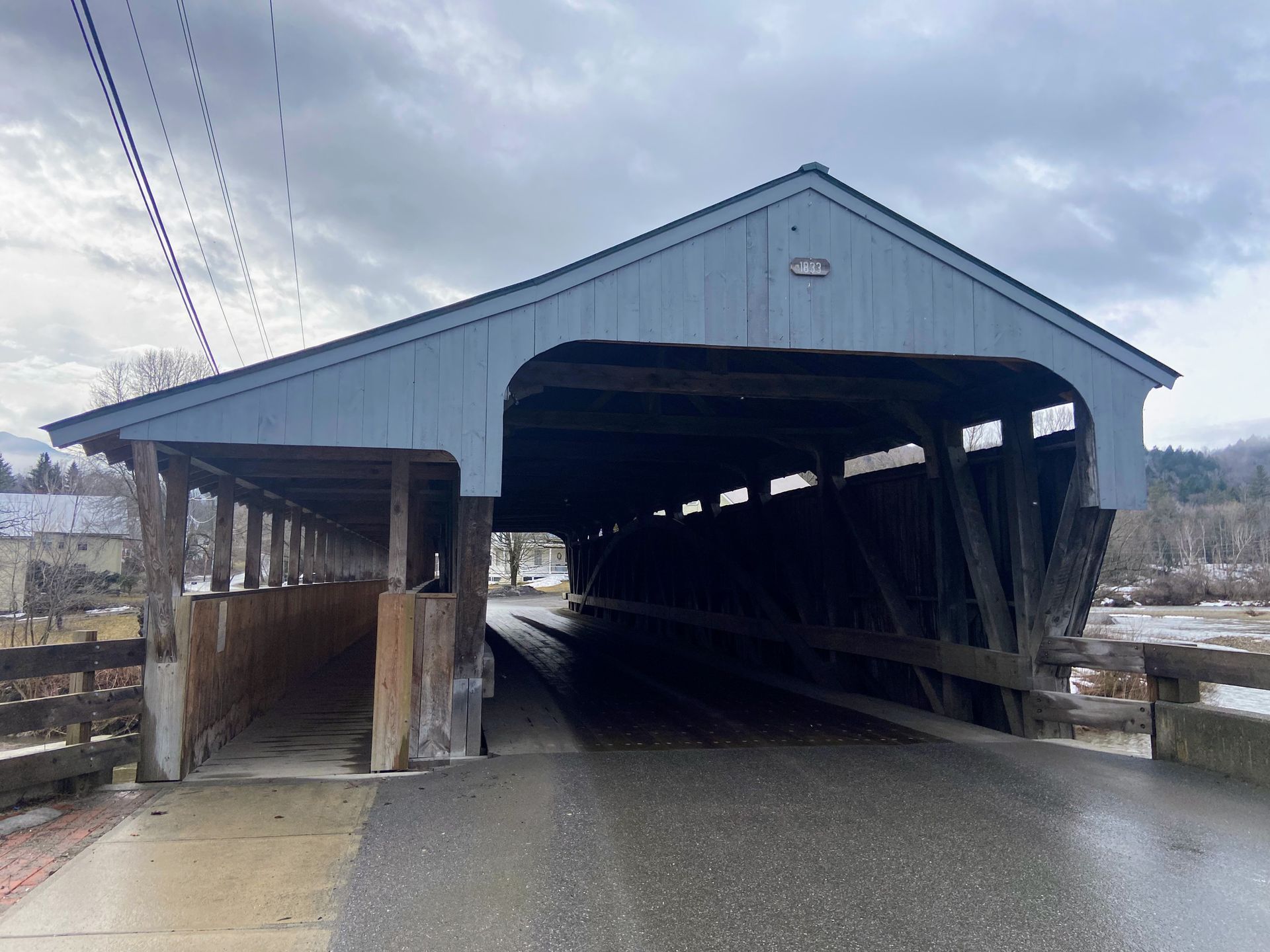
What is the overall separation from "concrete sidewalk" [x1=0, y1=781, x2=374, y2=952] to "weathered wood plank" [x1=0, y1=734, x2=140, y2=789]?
0.50 meters

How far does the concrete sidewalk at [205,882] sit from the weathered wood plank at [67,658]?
950 millimetres

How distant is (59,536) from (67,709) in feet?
63.4

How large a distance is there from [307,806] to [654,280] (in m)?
4.19

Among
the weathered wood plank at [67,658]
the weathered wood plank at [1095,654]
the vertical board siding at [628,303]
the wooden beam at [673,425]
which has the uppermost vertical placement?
the vertical board siding at [628,303]

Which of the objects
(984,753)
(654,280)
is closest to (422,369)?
(654,280)

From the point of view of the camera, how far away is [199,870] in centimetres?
421

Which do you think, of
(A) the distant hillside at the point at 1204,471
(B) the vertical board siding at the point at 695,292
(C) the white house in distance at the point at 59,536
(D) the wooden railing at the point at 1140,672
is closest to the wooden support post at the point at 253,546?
(B) the vertical board siding at the point at 695,292

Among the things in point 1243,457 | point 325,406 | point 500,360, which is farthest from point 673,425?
point 1243,457

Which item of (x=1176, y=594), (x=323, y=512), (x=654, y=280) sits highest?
(x=654, y=280)

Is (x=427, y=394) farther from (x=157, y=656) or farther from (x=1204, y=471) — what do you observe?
(x=1204, y=471)

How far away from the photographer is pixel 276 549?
13211 mm

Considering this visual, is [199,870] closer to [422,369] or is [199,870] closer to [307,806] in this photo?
[307,806]

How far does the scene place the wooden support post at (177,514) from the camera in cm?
622

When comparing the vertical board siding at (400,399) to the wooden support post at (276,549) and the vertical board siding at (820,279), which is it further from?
the wooden support post at (276,549)
